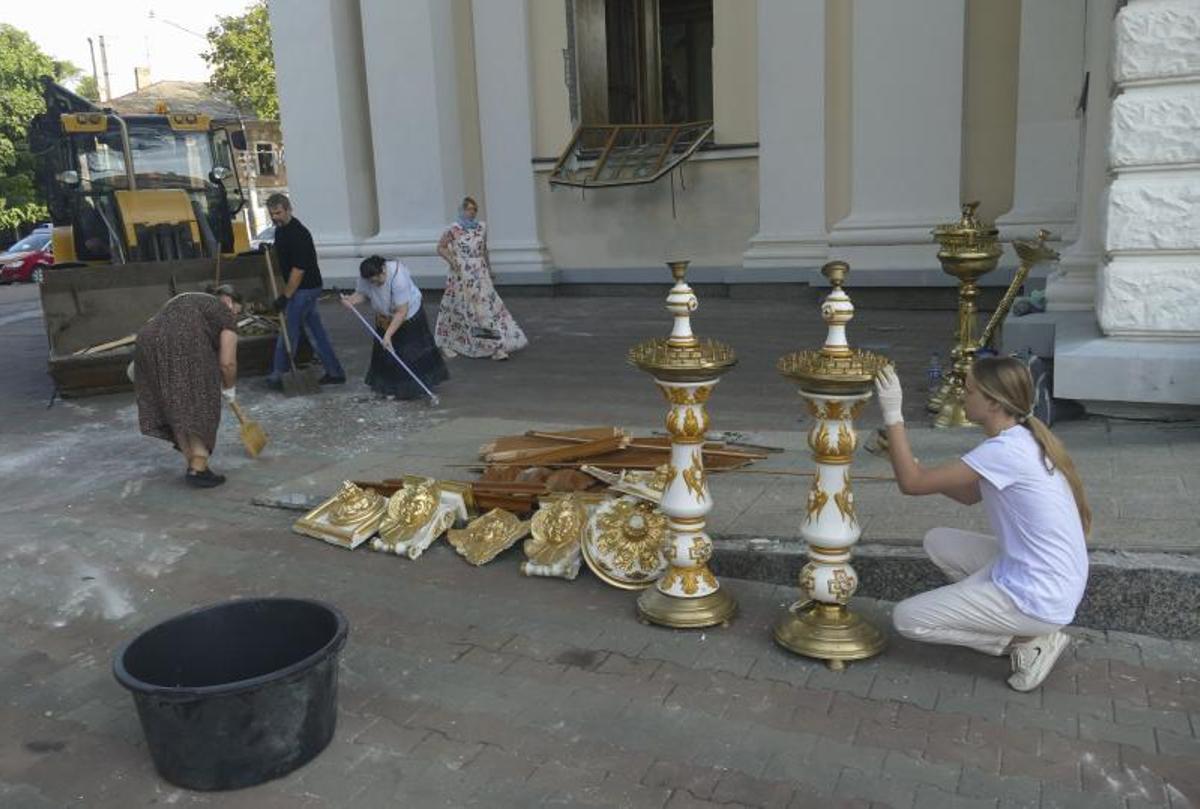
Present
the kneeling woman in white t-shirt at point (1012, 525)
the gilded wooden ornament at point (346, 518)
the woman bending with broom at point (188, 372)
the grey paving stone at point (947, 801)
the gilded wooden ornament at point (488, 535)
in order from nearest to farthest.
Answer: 1. the grey paving stone at point (947, 801)
2. the kneeling woman in white t-shirt at point (1012, 525)
3. the gilded wooden ornament at point (488, 535)
4. the gilded wooden ornament at point (346, 518)
5. the woman bending with broom at point (188, 372)

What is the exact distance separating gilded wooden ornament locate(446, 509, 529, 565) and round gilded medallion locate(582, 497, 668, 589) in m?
0.52

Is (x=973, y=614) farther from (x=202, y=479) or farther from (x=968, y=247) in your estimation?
(x=202, y=479)

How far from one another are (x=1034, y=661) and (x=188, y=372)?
519cm

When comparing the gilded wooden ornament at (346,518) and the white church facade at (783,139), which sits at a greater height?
the white church facade at (783,139)

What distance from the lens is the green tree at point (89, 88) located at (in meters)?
55.6

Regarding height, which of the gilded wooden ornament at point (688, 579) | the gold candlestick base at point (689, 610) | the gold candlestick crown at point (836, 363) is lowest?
the gold candlestick base at point (689, 610)

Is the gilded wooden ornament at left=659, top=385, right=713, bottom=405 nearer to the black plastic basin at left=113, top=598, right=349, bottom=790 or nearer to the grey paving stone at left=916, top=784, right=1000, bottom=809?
the black plastic basin at left=113, top=598, right=349, bottom=790

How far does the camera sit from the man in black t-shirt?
364 inches

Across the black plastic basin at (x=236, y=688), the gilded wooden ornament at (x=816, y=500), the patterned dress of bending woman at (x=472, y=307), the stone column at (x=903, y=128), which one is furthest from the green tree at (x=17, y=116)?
the gilded wooden ornament at (x=816, y=500)

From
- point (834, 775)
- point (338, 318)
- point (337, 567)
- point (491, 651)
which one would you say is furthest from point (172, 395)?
point (338, 318)

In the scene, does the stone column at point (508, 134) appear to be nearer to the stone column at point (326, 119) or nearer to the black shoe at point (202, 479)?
the stone column at point (326, 119)

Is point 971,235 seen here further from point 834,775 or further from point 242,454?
point 242,454

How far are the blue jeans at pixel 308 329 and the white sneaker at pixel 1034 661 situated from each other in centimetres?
740

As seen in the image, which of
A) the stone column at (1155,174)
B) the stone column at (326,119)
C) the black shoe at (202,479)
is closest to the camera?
the stone column at (1155,174)
